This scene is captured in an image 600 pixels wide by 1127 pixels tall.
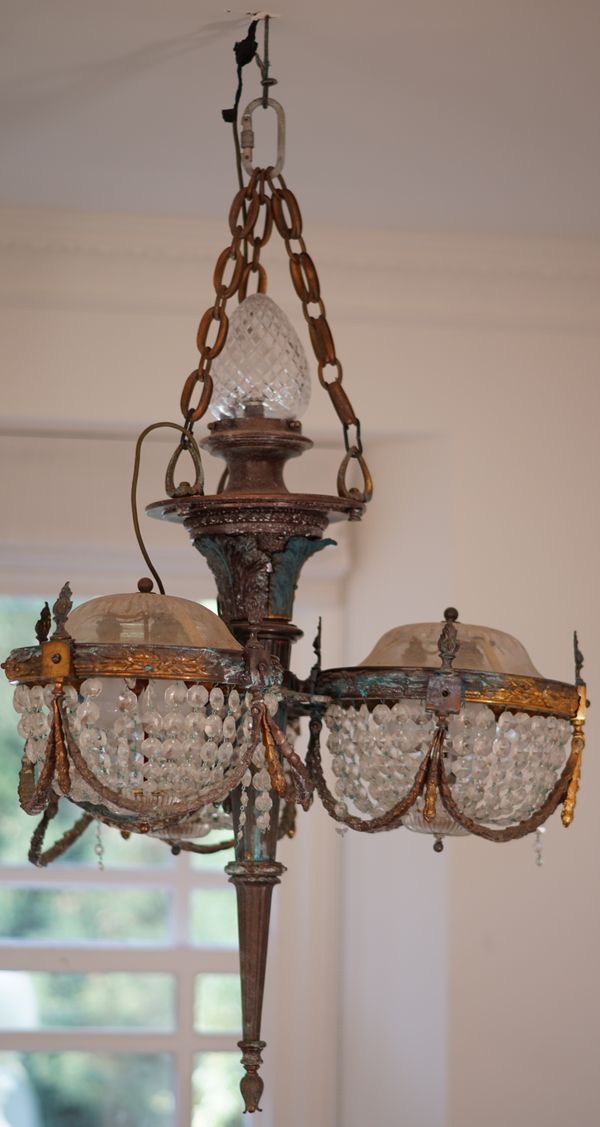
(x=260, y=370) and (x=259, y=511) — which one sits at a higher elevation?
(x=260, y=370)

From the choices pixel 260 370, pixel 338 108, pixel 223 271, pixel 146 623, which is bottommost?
pixel 146 623

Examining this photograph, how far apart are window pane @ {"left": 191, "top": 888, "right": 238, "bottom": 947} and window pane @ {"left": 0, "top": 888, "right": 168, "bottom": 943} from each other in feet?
0.21

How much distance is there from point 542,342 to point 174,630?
6.11 ft

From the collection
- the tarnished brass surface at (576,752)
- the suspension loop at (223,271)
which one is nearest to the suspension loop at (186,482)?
the suspension loop at (223,271)

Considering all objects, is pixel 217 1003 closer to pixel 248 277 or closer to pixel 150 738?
pixel 248 277

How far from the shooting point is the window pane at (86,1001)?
2861 millimetres

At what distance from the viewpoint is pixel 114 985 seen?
290 cm

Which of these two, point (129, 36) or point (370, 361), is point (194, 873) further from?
point (129, 36)

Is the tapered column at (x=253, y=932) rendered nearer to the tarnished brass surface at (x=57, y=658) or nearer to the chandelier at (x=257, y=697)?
the chandelier at (x=257, y=697)

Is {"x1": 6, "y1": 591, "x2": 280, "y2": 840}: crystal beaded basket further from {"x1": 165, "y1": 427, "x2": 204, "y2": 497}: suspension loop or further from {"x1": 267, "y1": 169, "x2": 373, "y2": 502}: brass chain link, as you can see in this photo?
{"x1": 267, "y1": 169, "x2": 373, "y2": 502}: brass chain link

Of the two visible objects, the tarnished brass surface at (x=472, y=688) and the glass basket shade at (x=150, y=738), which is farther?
the tarnished brass surface at (x=472, y=688)

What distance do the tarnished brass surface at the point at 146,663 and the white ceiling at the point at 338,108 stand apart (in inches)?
43.5

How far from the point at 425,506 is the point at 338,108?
90 cm

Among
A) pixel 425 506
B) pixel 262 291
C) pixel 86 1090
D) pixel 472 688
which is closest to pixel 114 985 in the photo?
pixel 86 1090
